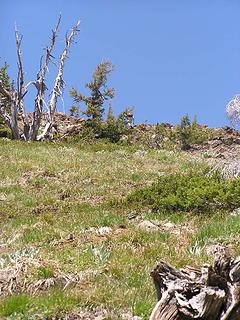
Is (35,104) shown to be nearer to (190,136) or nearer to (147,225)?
(190,136)

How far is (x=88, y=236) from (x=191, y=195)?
4130 mm

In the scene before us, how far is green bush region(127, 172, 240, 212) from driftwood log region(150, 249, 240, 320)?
802 cm

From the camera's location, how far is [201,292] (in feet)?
18.1

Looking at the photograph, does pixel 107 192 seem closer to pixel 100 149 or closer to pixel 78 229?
pixel 78 229

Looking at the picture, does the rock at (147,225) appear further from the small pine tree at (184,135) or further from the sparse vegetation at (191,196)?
the small pine tree at (184,135)

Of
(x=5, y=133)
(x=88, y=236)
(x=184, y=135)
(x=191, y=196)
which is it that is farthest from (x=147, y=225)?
(x=5, y=133)

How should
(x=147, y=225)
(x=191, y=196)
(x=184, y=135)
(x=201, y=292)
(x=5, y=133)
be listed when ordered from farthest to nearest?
(x=5, y=133), (x=184, y=135), (x=191, y=196), (x=147, y=225), (x=201, y=292)

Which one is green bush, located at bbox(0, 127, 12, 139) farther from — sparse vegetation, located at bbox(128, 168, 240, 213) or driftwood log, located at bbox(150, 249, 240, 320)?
driftwood log, located at bbox(150, 249, 240, 320)

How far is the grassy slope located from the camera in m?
7.38

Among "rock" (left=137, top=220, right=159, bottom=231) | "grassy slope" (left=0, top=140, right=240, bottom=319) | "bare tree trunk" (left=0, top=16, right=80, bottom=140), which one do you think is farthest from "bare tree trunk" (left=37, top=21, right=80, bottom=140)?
"rock" (left=137, top=220, right=159, bottom=231)

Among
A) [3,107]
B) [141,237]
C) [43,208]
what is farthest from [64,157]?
[3,107]

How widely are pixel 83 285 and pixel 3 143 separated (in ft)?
88.3

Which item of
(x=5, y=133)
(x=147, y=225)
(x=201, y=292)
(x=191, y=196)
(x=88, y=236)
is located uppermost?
(x=5, y=133)

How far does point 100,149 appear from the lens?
32188mm
